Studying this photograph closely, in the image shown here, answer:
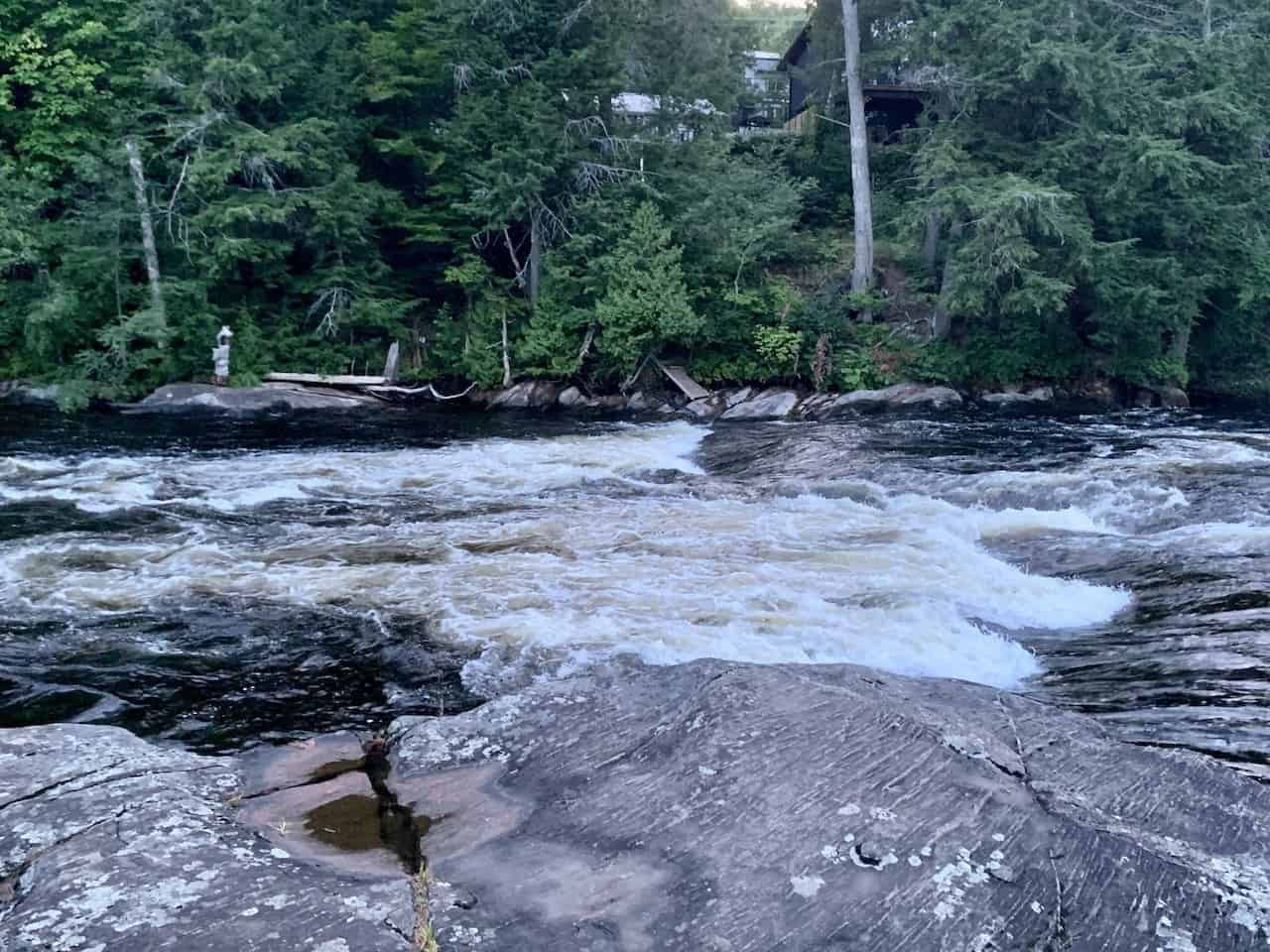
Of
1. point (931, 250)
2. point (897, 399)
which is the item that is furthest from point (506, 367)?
point (931, 250)

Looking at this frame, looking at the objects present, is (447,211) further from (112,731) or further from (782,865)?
(782,865)

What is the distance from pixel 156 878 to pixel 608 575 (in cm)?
494

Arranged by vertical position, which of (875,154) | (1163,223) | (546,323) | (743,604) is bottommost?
(743,604)

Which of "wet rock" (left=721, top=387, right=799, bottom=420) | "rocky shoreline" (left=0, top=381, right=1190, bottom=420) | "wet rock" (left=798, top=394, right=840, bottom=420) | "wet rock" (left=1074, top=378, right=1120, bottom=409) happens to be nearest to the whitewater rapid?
"rocky shoreline" (left=0, top=381, right=1190, bottom=420)

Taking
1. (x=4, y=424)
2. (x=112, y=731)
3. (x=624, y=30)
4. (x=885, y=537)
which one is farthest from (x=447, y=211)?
(x=112, y=731)

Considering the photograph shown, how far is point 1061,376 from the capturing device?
781 inches

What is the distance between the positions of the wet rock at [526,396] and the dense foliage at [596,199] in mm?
466

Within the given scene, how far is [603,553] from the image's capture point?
8398 mm

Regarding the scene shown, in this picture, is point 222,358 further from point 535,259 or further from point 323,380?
point 535,259

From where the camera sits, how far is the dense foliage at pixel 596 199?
1805 cm

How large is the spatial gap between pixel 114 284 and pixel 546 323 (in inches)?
Result: 341

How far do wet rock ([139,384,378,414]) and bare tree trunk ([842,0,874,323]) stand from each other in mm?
11557

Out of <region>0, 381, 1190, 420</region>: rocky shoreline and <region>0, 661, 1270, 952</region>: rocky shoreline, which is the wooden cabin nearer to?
<region>0, 381, 1190, 420</region>: rocky shoreline

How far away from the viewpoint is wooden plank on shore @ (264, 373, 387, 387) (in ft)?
63.0
